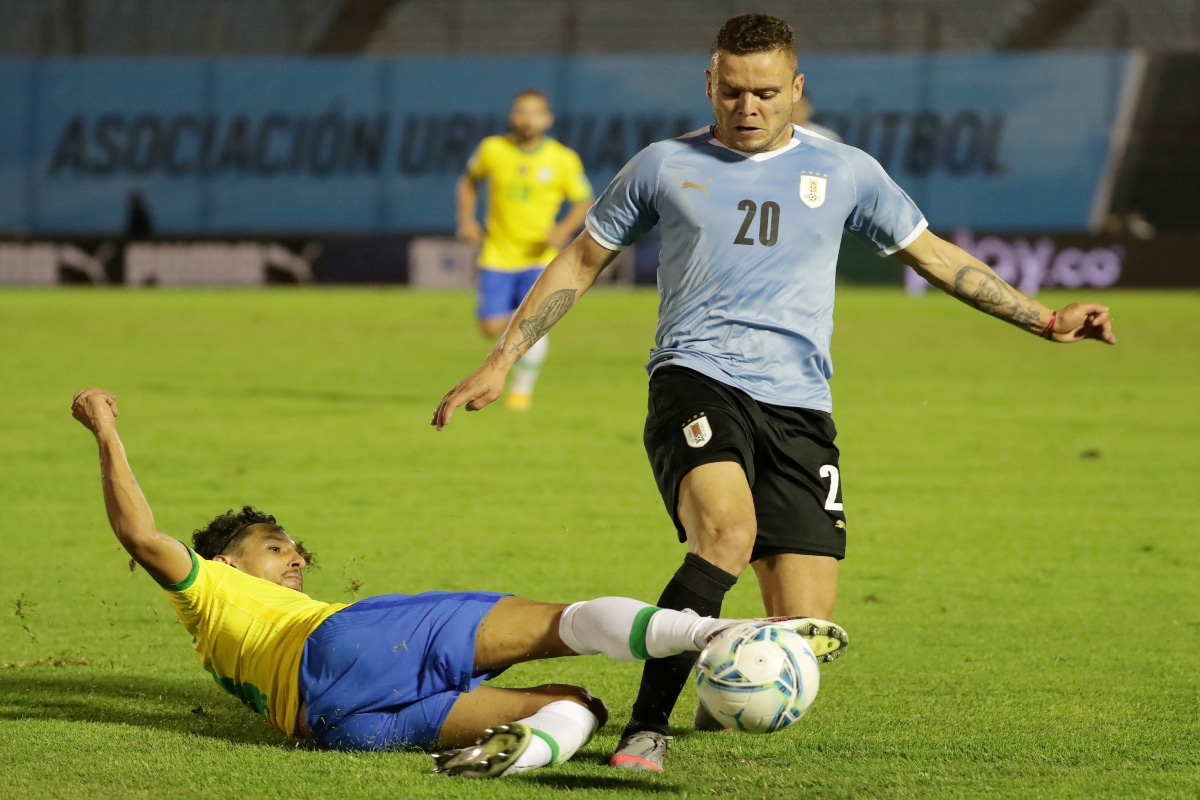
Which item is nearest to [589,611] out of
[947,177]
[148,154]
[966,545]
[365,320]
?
[966,545]

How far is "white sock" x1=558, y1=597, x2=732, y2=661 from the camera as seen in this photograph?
4.08 meters

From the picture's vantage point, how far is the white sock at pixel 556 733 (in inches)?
159

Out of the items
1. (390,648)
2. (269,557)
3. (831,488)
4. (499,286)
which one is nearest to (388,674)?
(390,648)

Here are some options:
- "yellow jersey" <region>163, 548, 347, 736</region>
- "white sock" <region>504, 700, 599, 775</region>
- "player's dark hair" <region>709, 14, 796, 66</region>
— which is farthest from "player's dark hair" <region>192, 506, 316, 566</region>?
"player's dark hair" <region>709, 14, 796, 66</region>

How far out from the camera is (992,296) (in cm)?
511

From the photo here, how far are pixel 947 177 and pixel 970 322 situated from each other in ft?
42.7

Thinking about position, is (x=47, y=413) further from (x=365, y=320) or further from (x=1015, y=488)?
(x=365, y=320)

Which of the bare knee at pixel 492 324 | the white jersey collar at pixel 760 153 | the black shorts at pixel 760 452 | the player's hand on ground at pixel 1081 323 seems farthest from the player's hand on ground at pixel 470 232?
the black shorts at pixel 760 452

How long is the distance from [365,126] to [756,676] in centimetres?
3476

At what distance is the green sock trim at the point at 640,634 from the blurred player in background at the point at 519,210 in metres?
9.54

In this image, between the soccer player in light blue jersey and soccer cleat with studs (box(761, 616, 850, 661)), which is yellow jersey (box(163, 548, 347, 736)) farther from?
soccer cleat with studs (box(761, 616, 850, 661))

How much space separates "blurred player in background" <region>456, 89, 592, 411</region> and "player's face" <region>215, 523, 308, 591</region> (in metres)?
8.71

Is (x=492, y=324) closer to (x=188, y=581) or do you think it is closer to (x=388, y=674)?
(x=188, y=581)

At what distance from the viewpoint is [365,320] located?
23656 millimetres
